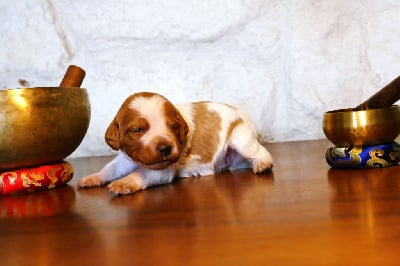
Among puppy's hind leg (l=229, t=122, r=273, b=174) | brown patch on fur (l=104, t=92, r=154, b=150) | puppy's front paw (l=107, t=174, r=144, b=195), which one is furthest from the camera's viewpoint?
puppy's hind leg (l=229, t=122, r=273, b=174)

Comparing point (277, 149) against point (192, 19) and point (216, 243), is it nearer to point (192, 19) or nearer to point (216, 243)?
point (192, 19)

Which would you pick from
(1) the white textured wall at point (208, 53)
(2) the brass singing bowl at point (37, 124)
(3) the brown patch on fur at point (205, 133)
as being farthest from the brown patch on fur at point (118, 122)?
(1) the white textured wall at point (208, 53)

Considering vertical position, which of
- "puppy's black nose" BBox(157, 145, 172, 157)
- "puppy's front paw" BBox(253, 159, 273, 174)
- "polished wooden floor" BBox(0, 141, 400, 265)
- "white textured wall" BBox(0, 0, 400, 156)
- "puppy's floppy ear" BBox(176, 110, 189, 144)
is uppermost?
"white textured wall" BBox(0, 0, 400, 156)

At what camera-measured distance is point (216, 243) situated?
1.92ft

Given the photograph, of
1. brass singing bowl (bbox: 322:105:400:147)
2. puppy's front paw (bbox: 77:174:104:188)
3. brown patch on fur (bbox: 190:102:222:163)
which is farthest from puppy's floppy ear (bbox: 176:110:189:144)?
brass singing bowl (bbox: 322:105:400:147)

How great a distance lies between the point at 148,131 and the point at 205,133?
0.92ft

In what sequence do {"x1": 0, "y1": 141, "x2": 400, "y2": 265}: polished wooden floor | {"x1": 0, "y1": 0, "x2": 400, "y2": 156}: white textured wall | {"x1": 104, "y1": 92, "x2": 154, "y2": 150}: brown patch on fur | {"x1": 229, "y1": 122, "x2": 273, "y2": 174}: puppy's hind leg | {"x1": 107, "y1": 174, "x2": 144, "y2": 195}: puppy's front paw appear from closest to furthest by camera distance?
{"x1": 0, "y1": 141, "x2": 400, "y2": 265}: polished wooden floor, {"x1": 107, "y1": 174, "x2": 144, "y2": 195}: puppy's front paw, {"x1": 104, "y1": 92, "x2": 154, "y2": 150}: brown patch on fur, {"x1": 229, "y1": 122, "x2": 273, "y2": 174}: puppy's hind leg, {"x1": 0, "y1": 0, "x2": 400, "y2": 156}: white textured wall

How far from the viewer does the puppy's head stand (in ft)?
3.73

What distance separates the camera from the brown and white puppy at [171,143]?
3.78 feet

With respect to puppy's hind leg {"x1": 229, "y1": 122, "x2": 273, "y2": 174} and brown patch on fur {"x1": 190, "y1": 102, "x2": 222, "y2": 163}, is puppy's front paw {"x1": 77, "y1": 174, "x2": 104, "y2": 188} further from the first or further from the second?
puppy's hind leg {"x1": 229, "y1": 122, "x2": 273, "y2": 174}

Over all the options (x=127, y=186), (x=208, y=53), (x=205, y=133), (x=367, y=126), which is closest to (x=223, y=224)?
(x=127, y=186)

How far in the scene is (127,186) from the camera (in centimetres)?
111

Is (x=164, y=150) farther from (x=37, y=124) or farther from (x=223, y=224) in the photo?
(x=223, y=224)

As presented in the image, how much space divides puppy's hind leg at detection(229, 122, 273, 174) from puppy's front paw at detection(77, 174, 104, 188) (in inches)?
15.8
